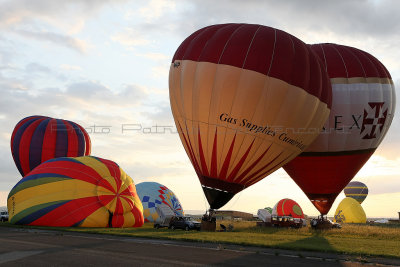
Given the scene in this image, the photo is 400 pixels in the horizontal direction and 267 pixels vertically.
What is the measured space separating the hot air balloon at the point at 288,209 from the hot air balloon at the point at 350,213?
26.7ft

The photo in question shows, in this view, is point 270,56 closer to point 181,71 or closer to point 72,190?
point 181,71

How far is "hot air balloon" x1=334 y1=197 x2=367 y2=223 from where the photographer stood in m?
57.3

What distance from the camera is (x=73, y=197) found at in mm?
29984

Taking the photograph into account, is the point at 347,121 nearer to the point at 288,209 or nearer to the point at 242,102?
the point at 242,102

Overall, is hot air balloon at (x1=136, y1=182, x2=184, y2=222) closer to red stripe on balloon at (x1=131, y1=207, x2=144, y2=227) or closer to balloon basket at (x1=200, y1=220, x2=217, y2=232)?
red stripe on balloon at (x1=131, y1=207, x2=144, y2=227)

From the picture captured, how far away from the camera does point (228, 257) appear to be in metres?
14.7

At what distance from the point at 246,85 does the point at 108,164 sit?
15.3m

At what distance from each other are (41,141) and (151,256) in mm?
32340

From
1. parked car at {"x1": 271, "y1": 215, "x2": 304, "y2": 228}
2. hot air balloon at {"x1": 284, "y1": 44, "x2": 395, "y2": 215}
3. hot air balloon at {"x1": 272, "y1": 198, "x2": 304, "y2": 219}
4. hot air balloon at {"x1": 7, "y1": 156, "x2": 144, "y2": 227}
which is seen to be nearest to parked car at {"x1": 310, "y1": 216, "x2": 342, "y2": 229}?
hot air balloon at {"x1": 284, "y1": 44, "x2": 395, "y2": 215}

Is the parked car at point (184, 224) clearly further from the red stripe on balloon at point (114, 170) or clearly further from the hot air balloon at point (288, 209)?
the hot air balloon at point (288, 209)

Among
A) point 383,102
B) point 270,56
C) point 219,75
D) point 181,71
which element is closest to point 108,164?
point 181,71

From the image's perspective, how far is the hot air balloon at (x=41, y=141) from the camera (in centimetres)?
4309

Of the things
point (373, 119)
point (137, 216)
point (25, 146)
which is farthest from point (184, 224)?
point (25, 146)

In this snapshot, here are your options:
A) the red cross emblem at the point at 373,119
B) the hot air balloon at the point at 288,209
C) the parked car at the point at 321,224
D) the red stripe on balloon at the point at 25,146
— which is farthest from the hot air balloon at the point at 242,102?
the hot air balloon at the point at 288,209
